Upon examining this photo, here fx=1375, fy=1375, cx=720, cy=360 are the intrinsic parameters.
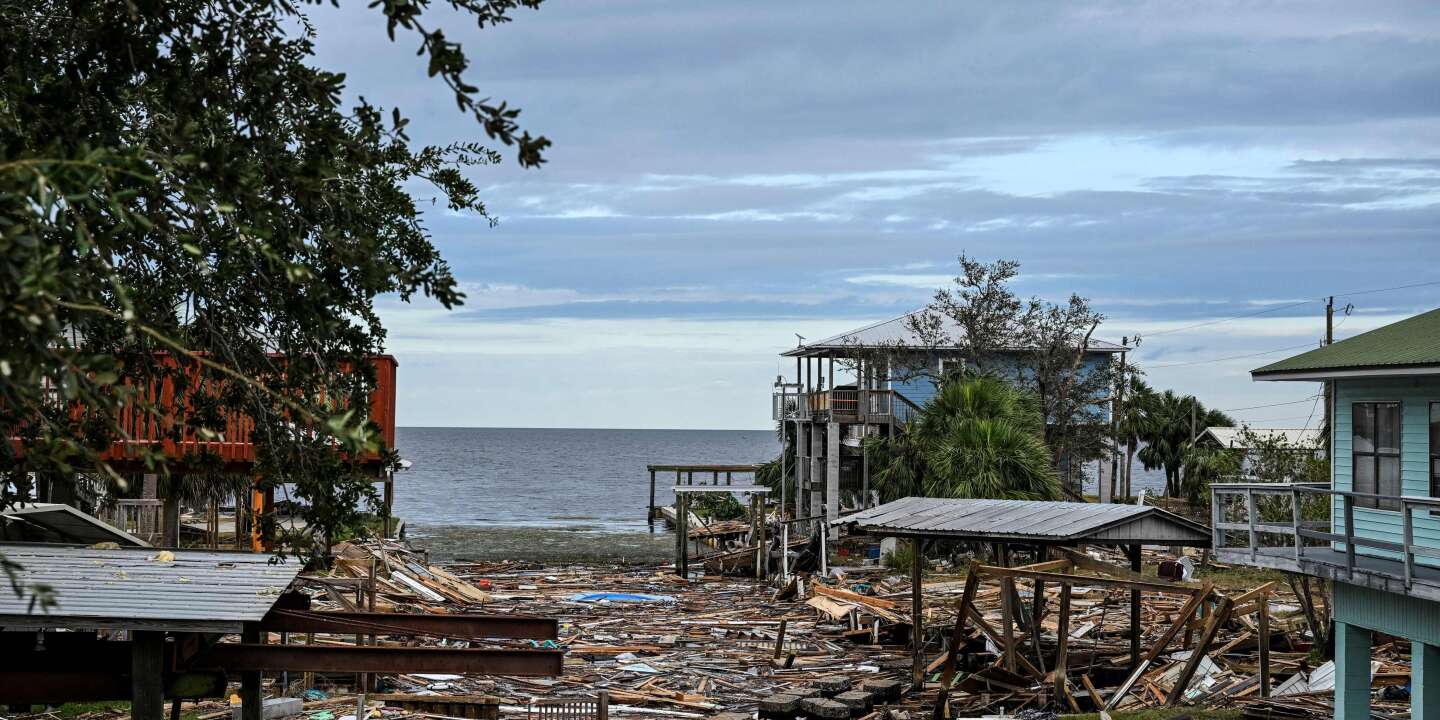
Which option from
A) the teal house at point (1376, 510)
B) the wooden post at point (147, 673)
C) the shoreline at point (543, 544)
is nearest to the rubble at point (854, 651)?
Result: the teal house at point (1376, 510)

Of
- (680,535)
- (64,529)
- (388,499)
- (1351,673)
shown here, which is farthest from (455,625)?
(680,535)

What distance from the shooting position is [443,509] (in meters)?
93.3

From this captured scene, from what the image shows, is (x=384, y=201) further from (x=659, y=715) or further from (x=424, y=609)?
(x=424, y=609)

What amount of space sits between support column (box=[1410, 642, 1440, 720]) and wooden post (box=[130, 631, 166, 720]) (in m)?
14.5

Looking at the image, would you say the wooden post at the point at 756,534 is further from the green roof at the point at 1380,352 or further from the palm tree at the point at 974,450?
the green roof at the point at 1380,352

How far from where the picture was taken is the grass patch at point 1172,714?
18.8m

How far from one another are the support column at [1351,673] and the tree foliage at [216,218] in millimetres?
14215

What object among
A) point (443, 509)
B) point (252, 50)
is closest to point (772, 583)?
point (252, 50)

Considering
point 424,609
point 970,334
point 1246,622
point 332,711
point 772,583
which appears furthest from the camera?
point 970,334

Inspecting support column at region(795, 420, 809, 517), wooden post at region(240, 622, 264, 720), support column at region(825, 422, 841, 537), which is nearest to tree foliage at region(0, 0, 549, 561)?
wooden post at region(240, 622, 264, 720)

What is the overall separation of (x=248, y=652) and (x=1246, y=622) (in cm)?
2049

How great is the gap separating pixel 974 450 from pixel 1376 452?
19.8m

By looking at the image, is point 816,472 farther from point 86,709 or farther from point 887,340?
point 86,709

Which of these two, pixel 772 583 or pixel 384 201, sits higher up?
pixel 384 201
